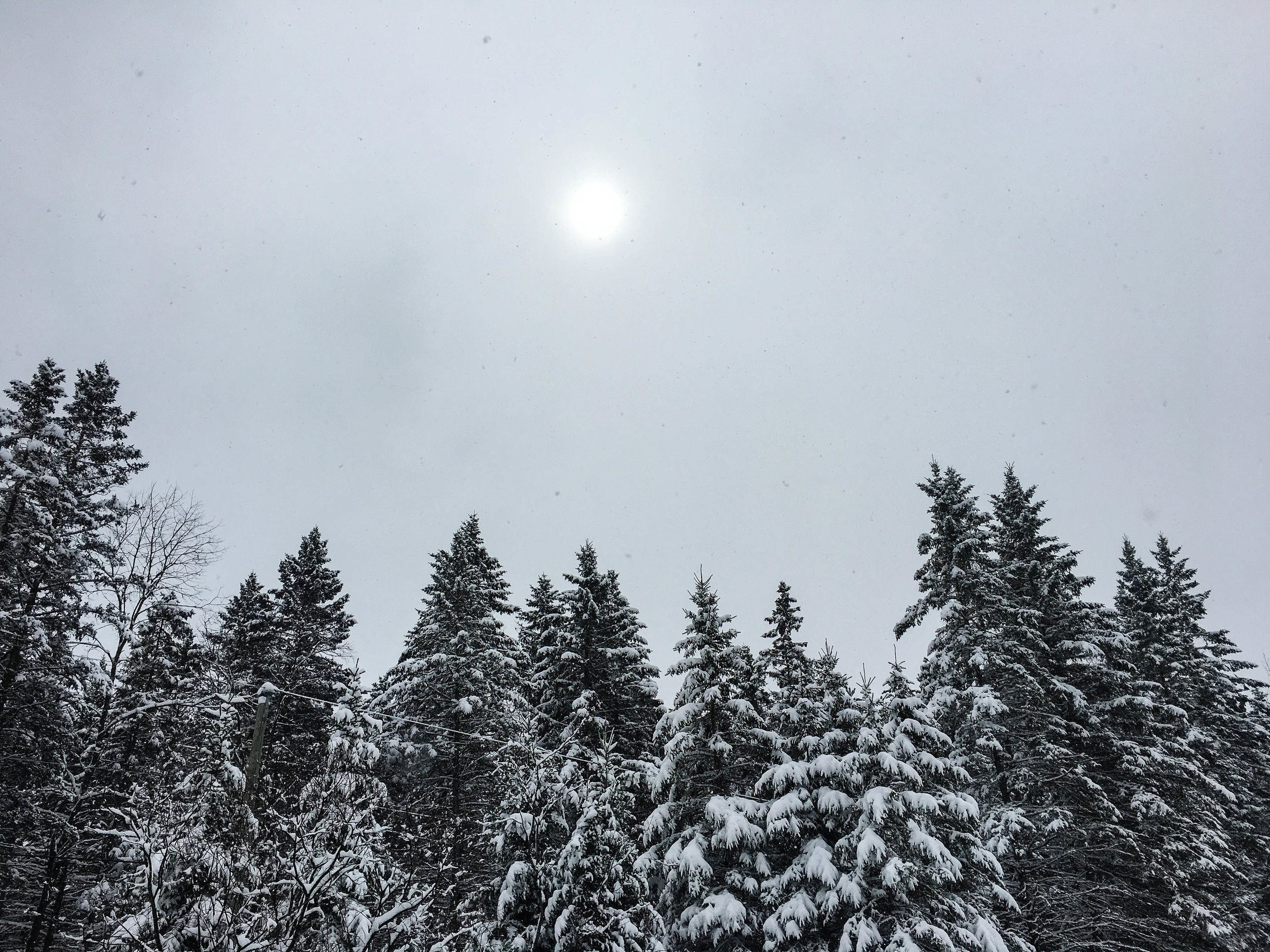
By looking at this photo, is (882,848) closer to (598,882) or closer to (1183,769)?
(598,882)

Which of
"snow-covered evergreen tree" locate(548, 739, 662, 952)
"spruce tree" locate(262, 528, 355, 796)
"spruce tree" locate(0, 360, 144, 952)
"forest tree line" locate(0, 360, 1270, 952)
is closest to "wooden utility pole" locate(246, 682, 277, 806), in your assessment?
"forest tree line" locate(0, 360, 1270, 952)

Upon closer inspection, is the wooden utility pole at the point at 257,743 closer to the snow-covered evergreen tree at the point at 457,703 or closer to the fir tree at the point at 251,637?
the snow-covered evergreen tree at the point at 457,703

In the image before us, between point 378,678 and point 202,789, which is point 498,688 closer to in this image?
point 202,789

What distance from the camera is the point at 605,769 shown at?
12.8 m

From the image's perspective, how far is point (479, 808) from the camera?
20719 mm

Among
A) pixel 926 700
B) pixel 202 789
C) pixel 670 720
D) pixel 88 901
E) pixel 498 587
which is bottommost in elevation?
pixel 88 901

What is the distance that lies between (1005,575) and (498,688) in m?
17.3

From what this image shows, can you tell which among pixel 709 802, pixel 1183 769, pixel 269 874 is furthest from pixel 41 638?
pixel 1183 769

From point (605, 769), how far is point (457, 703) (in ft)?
35.9

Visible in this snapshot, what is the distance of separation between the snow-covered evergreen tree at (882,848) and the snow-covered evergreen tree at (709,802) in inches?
31.1

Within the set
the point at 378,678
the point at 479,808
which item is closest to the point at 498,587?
the point at 479,808

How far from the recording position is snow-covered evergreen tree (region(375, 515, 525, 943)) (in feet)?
68.0

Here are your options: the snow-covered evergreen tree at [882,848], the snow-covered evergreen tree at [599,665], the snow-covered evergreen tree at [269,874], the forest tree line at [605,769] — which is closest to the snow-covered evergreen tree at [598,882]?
the forest tree line at [605,769]

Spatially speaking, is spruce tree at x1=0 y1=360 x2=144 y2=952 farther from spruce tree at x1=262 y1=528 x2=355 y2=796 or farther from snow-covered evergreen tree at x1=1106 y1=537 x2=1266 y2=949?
snow-covered evergreen tree at x1=1106 y1=537 x2=1266 y2=949
